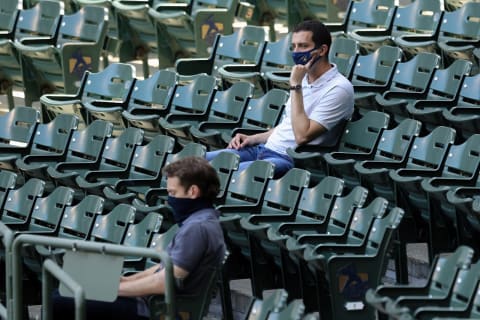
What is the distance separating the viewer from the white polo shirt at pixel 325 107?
23.1 feet

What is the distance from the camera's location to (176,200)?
17.8 ft

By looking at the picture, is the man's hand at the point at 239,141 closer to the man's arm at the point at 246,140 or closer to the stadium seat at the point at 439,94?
the man's arm at the point at 246,140

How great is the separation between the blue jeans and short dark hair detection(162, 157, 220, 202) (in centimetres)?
135

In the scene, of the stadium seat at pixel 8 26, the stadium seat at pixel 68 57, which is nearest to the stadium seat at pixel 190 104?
the stadium seat at pixel 68 57

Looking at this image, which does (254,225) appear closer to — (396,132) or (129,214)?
(129,214)

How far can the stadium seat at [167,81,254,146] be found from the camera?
7.60 m

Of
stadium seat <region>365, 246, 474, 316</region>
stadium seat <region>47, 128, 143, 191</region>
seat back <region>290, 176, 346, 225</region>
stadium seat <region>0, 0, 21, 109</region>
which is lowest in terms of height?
stadium seat <region>0, 0, 21, 109</region>

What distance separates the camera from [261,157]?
7.13 meters

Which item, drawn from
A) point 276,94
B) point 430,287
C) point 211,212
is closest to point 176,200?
point 211,212

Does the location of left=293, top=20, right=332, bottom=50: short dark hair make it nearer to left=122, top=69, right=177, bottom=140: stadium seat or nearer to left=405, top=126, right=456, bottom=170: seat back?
left=405, top=126, right=456, bottom=170: seat back

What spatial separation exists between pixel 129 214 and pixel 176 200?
33.2 inches

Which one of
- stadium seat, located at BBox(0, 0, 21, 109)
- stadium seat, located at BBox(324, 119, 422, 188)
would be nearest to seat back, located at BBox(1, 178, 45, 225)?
stadium seat, located at BBox(324, 119, 422, 188)

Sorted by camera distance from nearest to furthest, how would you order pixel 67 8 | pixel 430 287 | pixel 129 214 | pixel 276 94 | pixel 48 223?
1. pixel 430 287
2. pixel 129 214
3. pixel 48 223
4. pixel 276 94
5. pixel 67 8

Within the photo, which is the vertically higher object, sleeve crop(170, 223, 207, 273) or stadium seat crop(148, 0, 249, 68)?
sleeve crop(170, 223, 207, 273)
